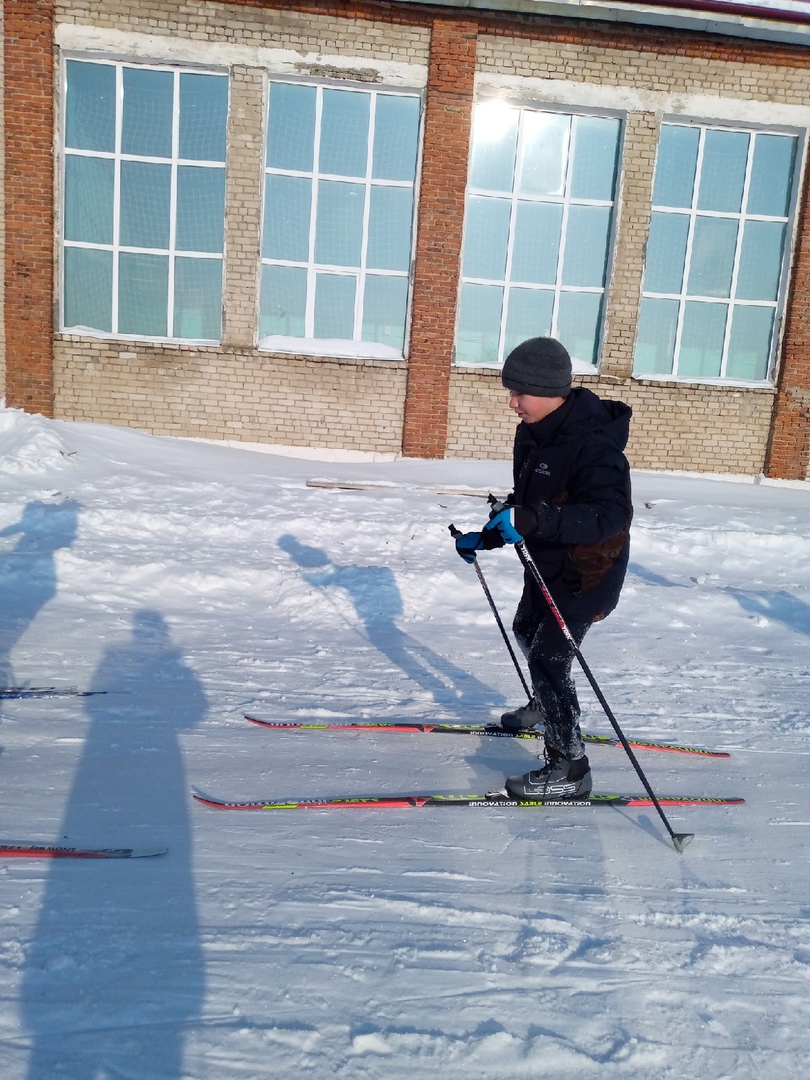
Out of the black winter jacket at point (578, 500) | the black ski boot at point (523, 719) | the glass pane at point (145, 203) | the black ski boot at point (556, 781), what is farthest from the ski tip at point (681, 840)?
the glass pane at point (145, 203)

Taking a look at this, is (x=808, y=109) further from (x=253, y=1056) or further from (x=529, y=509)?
(x=253, y=1056)

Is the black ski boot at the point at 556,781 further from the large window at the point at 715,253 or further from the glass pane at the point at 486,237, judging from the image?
Answer: the large window at the point at 715,253

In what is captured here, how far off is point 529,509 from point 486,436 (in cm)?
924

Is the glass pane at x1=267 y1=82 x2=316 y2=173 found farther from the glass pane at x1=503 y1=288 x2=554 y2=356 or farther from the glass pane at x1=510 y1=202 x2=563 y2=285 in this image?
the glass pane at x1=503 y1=288 x2=554 y2=356

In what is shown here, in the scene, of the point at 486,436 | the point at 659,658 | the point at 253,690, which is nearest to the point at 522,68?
the point at 486,436

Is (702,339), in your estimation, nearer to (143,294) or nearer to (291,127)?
(291,127)

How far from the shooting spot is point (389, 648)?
5895 mm

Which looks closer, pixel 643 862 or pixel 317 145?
pixel 643 862

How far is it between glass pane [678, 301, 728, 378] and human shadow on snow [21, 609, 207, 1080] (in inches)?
430

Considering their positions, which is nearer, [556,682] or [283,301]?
[556,682]

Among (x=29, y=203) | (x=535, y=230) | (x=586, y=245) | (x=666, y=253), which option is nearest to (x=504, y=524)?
(x=535, y=230)

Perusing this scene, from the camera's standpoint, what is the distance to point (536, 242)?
1239cm

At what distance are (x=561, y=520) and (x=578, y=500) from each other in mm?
212

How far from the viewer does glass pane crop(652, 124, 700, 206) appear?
12.2 m
